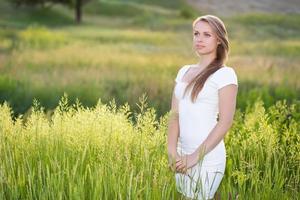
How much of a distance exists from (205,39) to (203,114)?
20.4 inches

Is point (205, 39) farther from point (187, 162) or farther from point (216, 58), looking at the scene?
point (187, 162)

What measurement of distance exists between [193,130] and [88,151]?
1.24 m

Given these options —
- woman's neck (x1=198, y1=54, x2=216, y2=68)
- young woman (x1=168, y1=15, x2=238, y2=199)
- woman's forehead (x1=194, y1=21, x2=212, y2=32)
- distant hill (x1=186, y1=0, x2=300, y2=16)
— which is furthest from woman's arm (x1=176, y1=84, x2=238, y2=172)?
distant hill (x1=186, y1=0, x2=300, y2=16)

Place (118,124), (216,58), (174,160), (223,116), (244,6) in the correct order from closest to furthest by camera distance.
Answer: (223,116), (174,160), (216,58), (118,124), (244,6)

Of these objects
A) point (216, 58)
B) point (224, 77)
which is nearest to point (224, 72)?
point (224, 77)

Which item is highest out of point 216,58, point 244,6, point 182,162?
Result: point 244,6

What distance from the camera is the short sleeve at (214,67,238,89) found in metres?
4.34

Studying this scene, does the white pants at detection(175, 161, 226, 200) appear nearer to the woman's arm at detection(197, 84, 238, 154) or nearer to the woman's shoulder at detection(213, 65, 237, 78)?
the woman's arm at detection(197, 84, 238, 154)

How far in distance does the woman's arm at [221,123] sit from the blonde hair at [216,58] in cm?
15

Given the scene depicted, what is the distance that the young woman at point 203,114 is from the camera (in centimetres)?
436

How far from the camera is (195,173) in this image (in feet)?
14.7

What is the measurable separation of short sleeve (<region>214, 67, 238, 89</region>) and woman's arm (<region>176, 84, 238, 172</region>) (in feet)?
0.09

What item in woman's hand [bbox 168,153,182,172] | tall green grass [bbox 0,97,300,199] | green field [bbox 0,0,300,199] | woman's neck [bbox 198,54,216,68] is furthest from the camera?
green field [bbox 0,0,300,199]

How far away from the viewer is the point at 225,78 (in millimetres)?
4348
